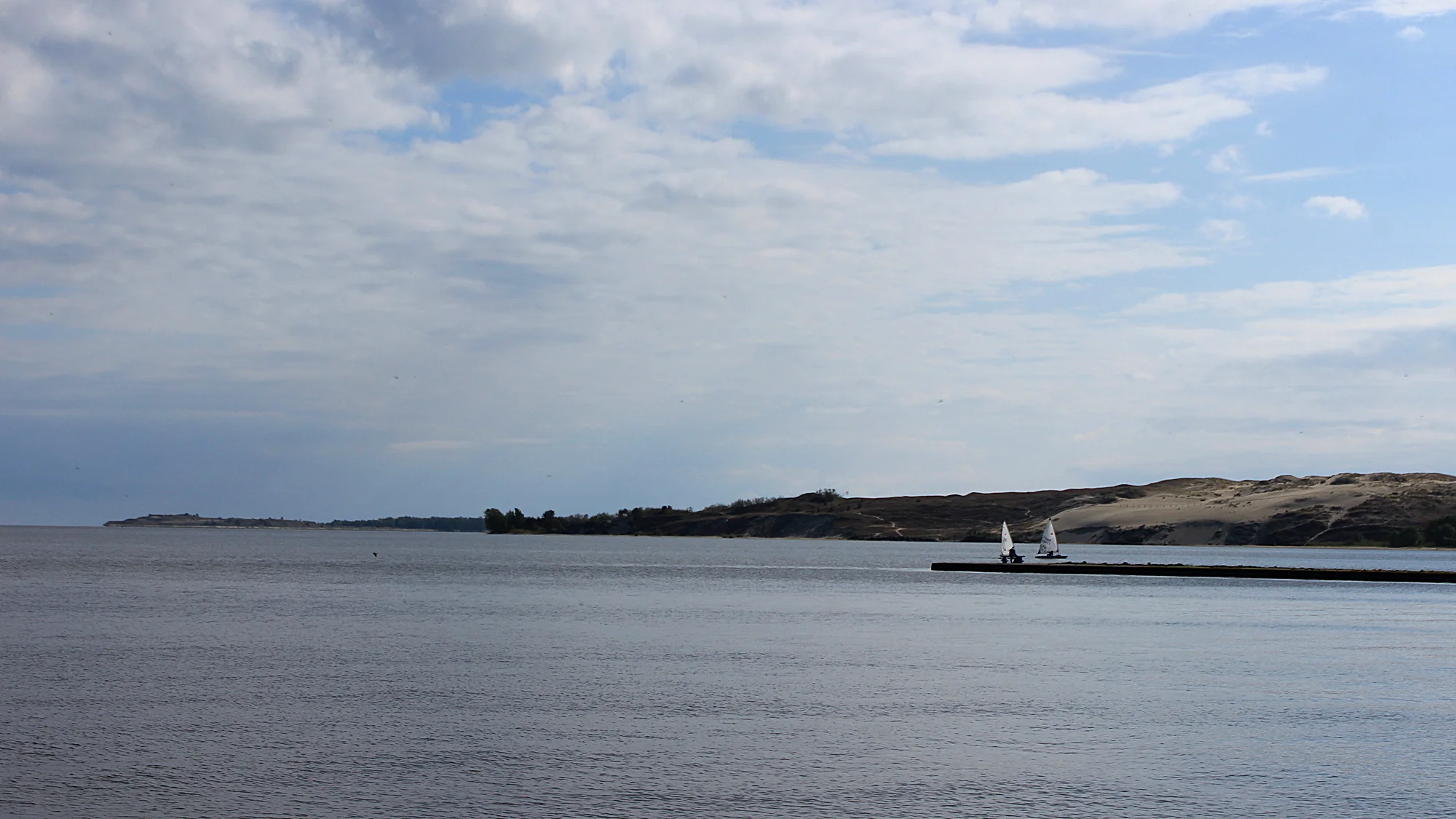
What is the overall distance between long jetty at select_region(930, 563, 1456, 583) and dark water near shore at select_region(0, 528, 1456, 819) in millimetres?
51018

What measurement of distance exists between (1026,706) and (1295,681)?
14.2m

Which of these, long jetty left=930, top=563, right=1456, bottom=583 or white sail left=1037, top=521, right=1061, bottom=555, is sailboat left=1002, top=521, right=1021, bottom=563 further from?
white sail left=1037, top=521, right=1061, bottom=555

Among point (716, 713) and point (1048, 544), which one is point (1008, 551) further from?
point (716, 713)

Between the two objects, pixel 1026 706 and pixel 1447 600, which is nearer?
pixel 1026 706

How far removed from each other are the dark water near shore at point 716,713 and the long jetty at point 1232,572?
51.0 metres

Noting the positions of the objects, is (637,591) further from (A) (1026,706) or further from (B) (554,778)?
(B) (554,778)

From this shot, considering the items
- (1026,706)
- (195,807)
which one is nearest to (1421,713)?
(1026,706)

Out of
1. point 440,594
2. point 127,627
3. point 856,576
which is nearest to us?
point 127,627

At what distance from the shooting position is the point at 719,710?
40219 mm

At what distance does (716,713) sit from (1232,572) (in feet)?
369

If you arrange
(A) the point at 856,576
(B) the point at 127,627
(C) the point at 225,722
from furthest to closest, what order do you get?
(A) the point at 856,576, (B) the point at 127,627, (C) the point at 225,722

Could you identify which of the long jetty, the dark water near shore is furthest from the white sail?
the dark water near shore

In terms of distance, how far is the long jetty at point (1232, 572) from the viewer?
131 meters

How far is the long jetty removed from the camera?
131 meters
